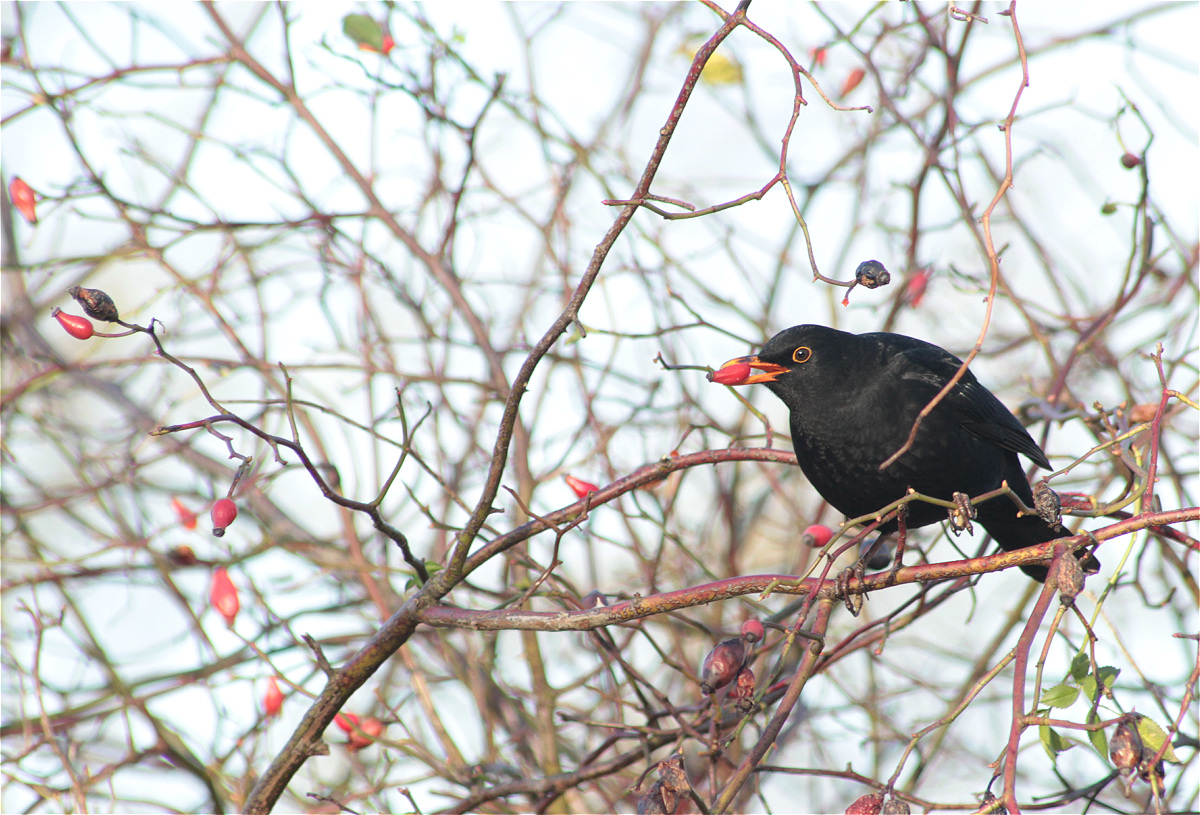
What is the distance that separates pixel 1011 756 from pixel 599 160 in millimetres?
3436

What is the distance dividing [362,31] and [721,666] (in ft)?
8.11

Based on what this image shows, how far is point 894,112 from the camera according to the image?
3320 mm

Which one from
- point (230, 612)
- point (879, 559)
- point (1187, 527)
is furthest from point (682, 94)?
point (230, 612)

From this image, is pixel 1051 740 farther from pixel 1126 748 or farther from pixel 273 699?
pixel 273 699

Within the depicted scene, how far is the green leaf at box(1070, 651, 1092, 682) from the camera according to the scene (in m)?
1.85

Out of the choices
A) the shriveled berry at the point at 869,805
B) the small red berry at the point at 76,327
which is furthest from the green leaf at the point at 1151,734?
the small red berry at the point at 76,327

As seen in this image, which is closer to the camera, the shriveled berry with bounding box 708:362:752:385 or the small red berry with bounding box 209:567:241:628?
the shriveled berry with bounding box 708:362:752:385

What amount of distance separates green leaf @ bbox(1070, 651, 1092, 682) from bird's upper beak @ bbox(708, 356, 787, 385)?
111 centimetres

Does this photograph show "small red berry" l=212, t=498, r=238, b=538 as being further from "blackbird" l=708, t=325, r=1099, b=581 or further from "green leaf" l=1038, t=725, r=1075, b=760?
"green leaf" l=1038, t=725, r=1075, b=760

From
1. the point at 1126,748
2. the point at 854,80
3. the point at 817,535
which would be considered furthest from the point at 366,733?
the point at 854,80

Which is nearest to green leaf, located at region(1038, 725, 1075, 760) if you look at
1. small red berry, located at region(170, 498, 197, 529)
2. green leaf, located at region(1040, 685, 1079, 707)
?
green leaf, located at region(1040, 685, 1079, 707)

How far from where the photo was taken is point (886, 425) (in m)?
2.80

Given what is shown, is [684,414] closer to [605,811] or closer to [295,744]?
[605,811]

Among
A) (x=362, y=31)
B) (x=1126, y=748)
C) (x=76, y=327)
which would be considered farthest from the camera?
(x=362, y=31)
